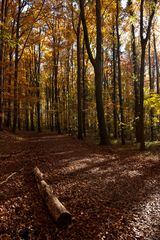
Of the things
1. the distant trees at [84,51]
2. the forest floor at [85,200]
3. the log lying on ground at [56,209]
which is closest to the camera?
the forest floor at [85,200]

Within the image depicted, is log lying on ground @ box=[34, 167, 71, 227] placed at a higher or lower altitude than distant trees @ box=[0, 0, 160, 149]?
lower

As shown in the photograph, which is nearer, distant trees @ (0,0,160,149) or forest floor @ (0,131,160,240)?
forest floor @ (0,131,160,240)

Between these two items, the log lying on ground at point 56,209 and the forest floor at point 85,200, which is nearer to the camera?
the forest floor at point 85,200

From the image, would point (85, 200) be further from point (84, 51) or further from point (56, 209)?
point (84, 51)

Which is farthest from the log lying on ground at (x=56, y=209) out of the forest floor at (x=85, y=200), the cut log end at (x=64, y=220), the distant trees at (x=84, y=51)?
the distant trees at (x=84, y=51)

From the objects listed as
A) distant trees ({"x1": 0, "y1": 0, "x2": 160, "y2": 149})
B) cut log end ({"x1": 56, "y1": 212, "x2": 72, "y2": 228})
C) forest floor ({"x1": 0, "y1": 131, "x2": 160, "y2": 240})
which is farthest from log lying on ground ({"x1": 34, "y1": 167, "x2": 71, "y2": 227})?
distant trees ({"x1": 0, "y1": 0, "x2": 160, "y2": 149})

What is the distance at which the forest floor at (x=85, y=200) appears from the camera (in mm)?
3965

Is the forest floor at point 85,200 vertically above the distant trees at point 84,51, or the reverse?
A: the distant trees at point 84,51

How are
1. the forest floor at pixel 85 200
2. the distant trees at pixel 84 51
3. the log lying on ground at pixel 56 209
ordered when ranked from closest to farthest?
the forest floor at pixel 85 200, the log lying on ground at pixel 56 209, the distant trees at pixel 84 51

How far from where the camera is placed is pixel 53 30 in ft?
80.7

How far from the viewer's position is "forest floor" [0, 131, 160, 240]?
3965 millimetres

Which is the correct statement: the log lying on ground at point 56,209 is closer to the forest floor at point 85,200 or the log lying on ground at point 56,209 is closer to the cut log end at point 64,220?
the cut log end at point 64,220

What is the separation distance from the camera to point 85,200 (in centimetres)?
526

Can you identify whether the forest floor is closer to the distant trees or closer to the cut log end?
the cut log end
